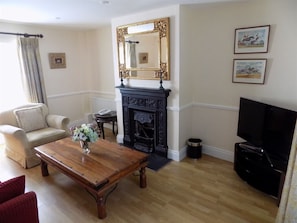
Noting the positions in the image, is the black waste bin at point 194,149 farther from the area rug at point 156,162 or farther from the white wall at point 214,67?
the area rug at point 156,162

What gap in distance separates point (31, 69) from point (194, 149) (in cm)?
351

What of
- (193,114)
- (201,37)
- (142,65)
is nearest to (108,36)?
(142,65)

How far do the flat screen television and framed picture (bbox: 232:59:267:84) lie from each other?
1.06ft

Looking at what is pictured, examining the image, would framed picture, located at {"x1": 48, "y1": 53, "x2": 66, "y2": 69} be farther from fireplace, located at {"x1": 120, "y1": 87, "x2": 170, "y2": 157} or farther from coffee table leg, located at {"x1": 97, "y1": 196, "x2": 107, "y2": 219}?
coffee table leg, located at {"x1": 97, "y1": 196, "x2": 107, "y2": 219}

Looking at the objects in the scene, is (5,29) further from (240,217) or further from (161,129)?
(240,217)

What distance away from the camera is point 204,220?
225 centimetres

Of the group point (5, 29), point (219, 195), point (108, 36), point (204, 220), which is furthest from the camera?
point (108, 36)

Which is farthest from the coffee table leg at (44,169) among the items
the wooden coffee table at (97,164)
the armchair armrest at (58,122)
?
the armchair armrest at (58,122)

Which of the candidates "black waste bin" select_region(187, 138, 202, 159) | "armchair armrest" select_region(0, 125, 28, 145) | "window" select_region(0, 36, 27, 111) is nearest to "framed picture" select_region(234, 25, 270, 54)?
"black waste bin" select_region(187, 138, 202, 159)

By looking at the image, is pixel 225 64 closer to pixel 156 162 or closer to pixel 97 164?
pixel 156 162

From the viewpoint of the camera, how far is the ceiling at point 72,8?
8.89 ft

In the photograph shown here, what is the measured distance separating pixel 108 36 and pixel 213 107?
9.22ft

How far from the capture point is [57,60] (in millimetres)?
4777

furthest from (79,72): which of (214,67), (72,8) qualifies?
(214,67)
